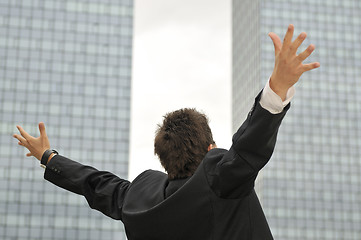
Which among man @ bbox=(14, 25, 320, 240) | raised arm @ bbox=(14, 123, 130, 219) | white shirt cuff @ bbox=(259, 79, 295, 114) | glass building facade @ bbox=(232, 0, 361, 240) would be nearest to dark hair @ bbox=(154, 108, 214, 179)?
man @ bbox=(14, 25, 320, 240)

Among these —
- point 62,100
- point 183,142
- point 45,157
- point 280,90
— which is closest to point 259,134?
point 280,90

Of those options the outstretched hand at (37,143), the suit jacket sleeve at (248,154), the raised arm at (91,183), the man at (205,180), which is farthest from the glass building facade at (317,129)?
the suit jacket sleeve at (248,154)

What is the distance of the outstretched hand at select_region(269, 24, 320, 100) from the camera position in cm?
285

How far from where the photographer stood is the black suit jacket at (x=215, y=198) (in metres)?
2.97

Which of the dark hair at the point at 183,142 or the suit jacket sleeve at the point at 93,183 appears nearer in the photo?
the dark hair at the point at 183,142

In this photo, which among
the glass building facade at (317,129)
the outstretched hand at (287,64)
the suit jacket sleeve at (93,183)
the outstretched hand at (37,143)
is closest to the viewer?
the outstretched hand at (287,64)

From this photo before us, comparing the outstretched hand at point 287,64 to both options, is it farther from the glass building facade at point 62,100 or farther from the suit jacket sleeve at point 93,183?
the glass building facade at point 62,100

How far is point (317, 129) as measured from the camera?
4195 inches

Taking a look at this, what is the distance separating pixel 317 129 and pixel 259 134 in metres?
107

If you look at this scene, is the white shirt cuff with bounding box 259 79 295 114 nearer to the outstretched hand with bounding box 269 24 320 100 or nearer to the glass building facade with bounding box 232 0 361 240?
the outstretched hand with bounding box 269 24 320 100

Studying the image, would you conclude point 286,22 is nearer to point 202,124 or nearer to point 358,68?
point 358,68

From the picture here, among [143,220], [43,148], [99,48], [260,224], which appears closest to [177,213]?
[143,220]

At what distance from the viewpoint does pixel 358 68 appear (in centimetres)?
11031

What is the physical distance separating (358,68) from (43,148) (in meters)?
112
